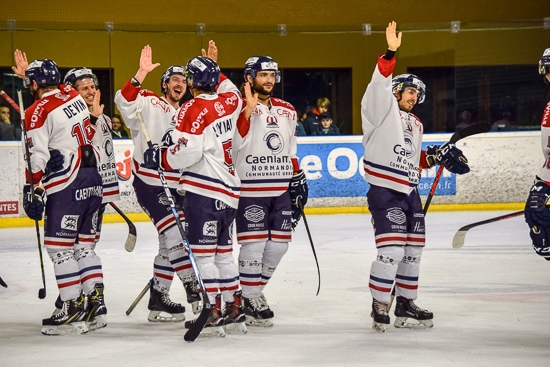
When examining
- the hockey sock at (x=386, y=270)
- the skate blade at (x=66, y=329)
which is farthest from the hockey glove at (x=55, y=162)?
the hockey sock at (x=386, y=270)

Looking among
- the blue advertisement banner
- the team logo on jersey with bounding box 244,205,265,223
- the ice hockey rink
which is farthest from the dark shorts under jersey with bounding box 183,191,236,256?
the blue advertisement banner

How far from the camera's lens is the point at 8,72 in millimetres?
11797

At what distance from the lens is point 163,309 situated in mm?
5348

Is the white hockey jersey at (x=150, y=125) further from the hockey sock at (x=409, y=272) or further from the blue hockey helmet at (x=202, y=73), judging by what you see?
the hockey sock at (x=409, y=272)

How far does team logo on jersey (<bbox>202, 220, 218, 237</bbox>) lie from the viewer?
15.5 feet

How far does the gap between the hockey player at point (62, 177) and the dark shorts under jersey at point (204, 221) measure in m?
0.62

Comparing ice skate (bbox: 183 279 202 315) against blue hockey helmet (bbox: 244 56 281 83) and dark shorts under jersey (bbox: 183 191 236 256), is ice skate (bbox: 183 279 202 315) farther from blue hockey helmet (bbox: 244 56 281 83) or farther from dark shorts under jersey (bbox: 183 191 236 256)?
blue hockey helmet (bbox: 244 56 281 83)

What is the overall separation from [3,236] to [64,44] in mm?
3594

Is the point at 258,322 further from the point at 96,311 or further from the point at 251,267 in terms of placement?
the point at 96,311

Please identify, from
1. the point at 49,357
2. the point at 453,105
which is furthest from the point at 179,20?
the point at 49,357

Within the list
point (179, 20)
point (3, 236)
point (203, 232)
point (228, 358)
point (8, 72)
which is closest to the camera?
point (228, 358)

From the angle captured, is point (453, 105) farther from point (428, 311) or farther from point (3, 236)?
point (428, 311)

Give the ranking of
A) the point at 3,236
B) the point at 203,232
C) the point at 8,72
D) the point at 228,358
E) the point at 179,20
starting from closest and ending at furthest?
the point at 228,358 → the point at 203,232 → the point at 3,236 → the point at 8,72 → the point at 179,20

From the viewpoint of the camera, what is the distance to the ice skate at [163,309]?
5340mm
